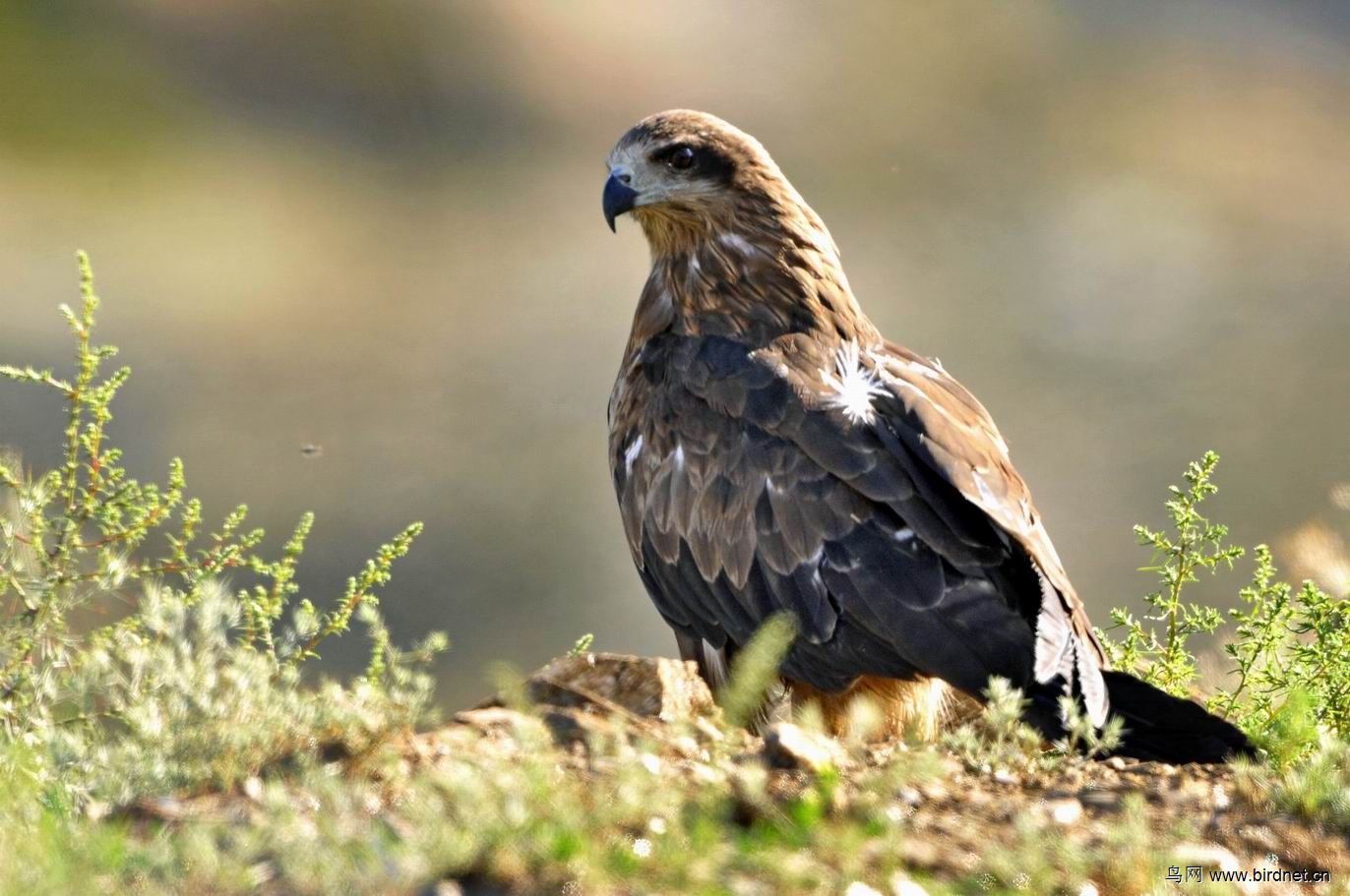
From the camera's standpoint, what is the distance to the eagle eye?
14.9 ft

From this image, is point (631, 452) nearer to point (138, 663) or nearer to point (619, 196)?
point (619, 196)

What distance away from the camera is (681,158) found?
4.55m

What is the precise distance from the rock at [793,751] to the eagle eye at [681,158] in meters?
2.24

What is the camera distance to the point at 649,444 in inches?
166

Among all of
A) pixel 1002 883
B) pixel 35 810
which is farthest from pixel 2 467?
pixel 1002 883

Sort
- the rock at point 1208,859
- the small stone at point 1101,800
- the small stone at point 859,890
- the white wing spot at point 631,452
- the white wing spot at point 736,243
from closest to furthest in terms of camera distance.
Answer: the small stone at point 859,890 → the rock at point 1208,859 → the small stone at point 1101,800 → the white wing spot at point 631,452 → the white wing spot at point 736,243

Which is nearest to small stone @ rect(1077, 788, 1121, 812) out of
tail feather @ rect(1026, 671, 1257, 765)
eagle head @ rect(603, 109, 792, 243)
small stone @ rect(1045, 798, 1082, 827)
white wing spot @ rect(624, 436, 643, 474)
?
small stone @ rect(1045, 798, 1082, 827)

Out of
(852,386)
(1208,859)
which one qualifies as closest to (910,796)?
(1208,859)

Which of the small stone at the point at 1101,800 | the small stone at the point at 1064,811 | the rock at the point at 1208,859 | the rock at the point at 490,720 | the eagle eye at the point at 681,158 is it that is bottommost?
the rock at the point at 1208,859

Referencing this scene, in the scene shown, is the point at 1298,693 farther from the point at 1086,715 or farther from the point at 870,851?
the point at 870,851

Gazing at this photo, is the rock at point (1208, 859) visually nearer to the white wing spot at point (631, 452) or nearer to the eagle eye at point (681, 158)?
the white wing spot at point (631, 452)

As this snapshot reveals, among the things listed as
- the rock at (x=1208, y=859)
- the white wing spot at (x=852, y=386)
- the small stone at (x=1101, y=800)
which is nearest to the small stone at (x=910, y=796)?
the small stone at (x=1101, y=800)

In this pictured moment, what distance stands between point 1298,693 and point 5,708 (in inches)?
115

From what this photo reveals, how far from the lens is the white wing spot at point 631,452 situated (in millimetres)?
4266
